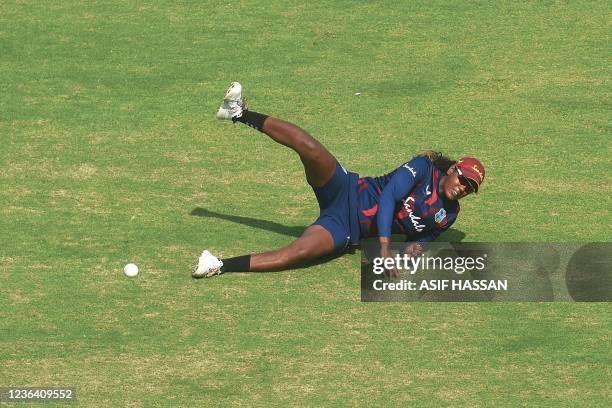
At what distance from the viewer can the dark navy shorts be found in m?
14.6

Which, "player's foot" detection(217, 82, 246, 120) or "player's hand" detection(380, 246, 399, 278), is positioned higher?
"player's foot" detection(217, 82, 246, 120)

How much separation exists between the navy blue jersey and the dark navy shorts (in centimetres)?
13

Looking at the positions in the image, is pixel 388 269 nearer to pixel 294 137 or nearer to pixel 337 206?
pixel 337 206

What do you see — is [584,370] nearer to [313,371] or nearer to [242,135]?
[313,371]

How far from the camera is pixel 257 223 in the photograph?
51.4 ft

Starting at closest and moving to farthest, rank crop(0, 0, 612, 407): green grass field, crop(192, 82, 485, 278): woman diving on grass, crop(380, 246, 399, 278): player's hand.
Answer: crop(0, 0, 612, 407): green grass field → crop(380, 246, 399, 278): player's hand → crop(192, 82, 485, 278): woman diving on grass

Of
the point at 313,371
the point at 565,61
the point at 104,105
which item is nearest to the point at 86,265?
the point at 313,371

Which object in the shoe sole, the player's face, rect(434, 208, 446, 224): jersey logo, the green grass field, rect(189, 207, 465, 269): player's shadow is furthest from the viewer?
rect(189, 207, 465, 269): player's shadow

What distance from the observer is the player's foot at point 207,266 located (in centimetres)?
1402

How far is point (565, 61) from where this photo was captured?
20016 millimetres

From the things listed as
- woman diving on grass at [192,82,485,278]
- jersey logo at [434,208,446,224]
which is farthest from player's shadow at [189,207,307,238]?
jersey logo at [434,208,446,224]

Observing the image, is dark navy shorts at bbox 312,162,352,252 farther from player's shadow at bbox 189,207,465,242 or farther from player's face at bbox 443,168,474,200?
player's face at bbox 443,168,474,200

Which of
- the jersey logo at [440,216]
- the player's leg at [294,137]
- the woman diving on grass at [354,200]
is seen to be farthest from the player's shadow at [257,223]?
the jersey logo at [440,216]

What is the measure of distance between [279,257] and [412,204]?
1619 millimetres
